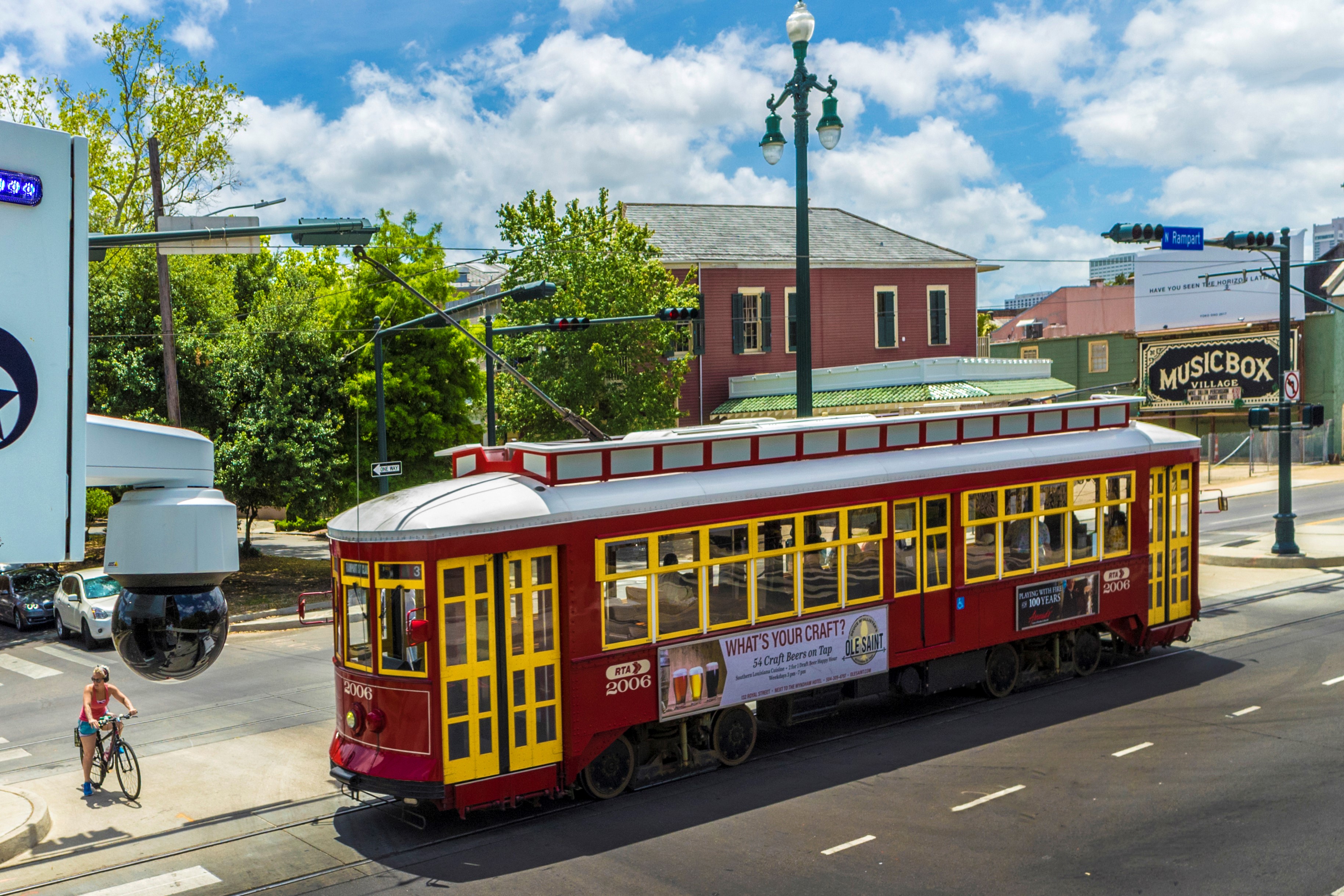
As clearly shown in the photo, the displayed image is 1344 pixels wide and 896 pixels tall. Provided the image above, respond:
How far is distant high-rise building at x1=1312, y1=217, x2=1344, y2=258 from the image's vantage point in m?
81.4

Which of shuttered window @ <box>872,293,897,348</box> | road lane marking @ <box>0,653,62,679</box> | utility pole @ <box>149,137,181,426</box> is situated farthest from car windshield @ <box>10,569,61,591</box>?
shuttered window @ <box>872,293,897,348</box>

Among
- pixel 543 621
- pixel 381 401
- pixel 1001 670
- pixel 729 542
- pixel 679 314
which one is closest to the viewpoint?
pixel 543 621

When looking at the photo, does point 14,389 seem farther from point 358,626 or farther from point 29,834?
point 29,834

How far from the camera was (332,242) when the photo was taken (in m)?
10.0

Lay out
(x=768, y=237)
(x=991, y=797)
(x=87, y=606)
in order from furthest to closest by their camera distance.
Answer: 1. (x=768, y=237)
2. (x=87, y=606)
3. (x=991, y=797)

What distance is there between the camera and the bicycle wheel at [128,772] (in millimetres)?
11188

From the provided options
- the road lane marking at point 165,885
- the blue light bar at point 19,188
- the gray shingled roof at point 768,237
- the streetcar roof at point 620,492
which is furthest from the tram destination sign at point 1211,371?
the blue light bar at point 19,188

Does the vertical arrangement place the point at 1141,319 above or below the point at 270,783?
above

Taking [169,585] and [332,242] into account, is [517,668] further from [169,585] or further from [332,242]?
[169,585]

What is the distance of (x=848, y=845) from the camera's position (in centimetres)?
921

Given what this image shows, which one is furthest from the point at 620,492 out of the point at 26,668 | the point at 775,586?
the point at 26,668

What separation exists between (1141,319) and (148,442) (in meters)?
59.7

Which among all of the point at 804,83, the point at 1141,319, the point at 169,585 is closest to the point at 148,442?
the point at 169,585

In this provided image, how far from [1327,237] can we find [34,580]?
88.3m
